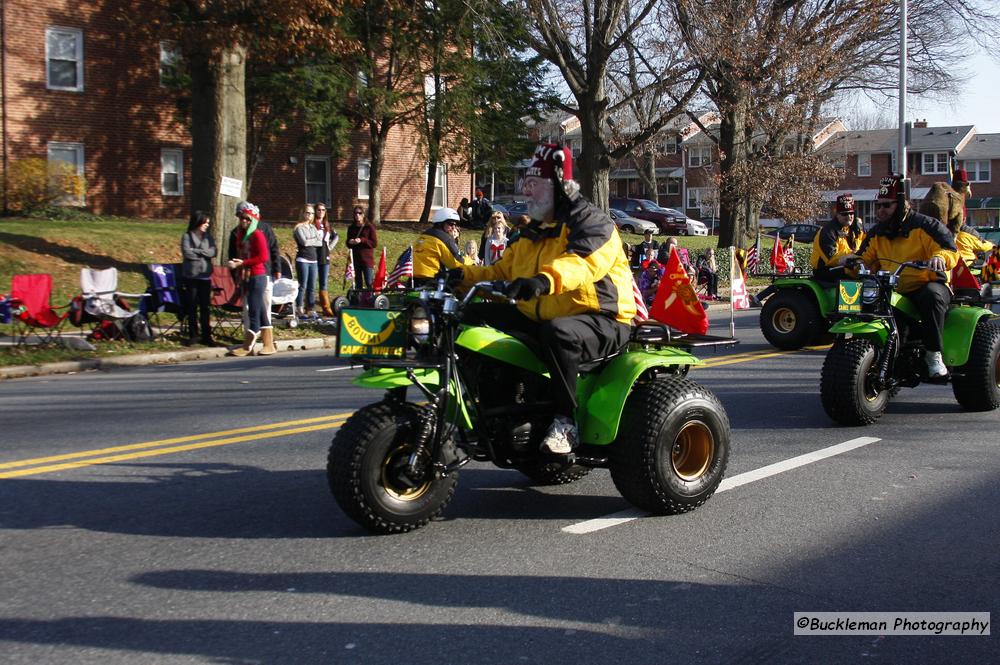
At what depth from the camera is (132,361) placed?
14469 mm

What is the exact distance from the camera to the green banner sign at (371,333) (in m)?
5.43

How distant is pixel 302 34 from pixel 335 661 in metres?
17.1

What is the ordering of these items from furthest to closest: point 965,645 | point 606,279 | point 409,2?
point 409,2 < point 606,279 < point 965,645

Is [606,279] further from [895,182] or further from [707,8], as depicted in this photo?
[707,8]

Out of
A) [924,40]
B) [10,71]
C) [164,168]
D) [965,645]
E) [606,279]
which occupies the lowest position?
[965,645]

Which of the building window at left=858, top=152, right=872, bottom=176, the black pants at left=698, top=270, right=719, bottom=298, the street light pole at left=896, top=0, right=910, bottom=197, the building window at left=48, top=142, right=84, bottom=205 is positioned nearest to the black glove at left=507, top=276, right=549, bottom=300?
the black pants at left=698, top=270, right=719, bottom=298

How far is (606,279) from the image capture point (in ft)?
19.9

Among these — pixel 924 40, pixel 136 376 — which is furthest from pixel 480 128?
pixel 136 376

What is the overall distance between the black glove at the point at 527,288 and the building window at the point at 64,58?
3009cm

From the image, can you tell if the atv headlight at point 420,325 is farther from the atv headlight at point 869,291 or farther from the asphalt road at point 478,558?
the atv headlight at point 869,291

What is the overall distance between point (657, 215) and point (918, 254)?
4354cm

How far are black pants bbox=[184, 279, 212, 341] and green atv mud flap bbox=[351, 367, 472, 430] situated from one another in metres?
10.7

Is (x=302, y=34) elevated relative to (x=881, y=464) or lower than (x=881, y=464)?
elevated

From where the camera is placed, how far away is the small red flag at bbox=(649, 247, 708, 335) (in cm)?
740
